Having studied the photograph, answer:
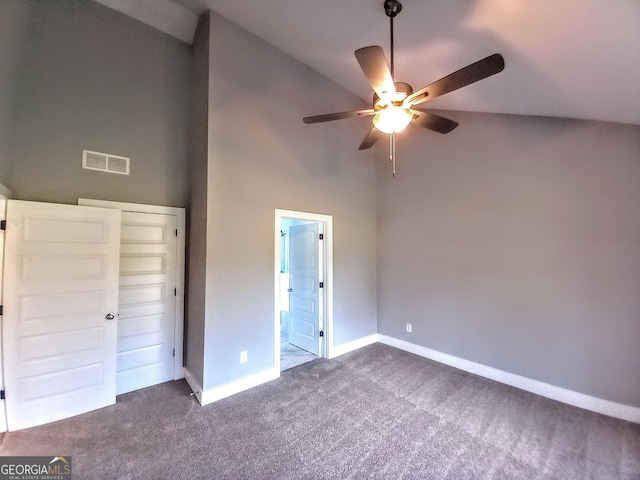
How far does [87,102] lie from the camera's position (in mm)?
2793

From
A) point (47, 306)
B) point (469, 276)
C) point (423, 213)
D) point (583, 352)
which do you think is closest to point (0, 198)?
point (47, 306)

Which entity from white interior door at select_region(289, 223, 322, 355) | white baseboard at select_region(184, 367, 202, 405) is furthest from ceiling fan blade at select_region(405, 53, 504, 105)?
white baseboard at select_region(184, 367, 202, 405)

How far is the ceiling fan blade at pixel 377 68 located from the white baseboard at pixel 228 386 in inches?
124

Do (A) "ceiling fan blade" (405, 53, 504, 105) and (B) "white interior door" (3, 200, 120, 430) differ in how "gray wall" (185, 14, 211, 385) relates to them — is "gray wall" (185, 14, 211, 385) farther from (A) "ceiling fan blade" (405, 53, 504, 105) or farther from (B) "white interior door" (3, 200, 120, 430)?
(A) "ceiling fan blade" (405, 53, 504, 105)

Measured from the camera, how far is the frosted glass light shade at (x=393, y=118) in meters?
1.92

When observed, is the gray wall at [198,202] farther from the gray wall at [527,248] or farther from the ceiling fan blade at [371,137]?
the gray wall at [527,248]

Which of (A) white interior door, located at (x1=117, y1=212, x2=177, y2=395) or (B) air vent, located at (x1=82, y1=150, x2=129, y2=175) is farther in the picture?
(A) white interior door, located at (x1=117, y1=212, x2=177, y2=395)

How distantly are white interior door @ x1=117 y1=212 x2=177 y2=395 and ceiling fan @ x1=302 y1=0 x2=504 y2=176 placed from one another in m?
2.33

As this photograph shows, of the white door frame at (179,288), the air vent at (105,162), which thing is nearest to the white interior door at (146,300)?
the white door frame at (179,288)

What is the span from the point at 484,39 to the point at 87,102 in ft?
12.7

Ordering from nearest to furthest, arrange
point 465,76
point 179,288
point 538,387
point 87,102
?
point 465,76 < point 87,102 < point 538,387 < point 179,288

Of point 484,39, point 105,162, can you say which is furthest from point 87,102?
point 484,39

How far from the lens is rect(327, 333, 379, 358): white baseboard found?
3926 millimetres

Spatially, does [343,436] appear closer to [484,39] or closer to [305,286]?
[305,286]
